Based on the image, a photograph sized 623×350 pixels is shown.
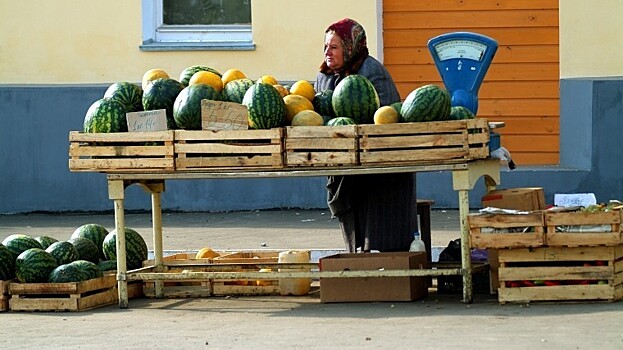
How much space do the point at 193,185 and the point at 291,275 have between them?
577cm

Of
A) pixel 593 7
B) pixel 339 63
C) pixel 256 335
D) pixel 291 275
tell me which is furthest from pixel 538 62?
pixel 256 335

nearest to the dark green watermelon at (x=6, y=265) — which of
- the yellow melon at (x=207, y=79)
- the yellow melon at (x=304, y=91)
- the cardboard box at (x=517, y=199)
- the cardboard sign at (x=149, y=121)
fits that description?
the cardboard sign at (x=149, y=121)

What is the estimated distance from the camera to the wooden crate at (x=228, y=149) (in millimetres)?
8117

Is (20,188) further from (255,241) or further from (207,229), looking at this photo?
(255,241)

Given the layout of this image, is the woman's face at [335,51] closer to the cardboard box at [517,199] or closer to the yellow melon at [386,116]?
the yellow melon at [386,116]

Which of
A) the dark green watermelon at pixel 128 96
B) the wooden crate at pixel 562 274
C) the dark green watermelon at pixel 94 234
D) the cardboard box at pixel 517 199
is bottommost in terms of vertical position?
the wooden crate at pixel 562 274

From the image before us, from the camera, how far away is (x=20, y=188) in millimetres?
14117

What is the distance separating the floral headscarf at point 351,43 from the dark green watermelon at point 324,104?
39 cm

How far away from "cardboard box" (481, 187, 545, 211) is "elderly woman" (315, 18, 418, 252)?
65 cm

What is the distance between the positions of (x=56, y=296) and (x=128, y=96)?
1.41 metres

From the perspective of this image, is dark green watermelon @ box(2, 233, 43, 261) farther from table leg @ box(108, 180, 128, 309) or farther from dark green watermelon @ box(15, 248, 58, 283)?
table leg @ box(108, 180, 128, 309)

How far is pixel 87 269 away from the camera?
28.5 feet

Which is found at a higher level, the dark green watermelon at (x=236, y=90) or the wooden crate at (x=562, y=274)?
the dark green watermelon at (x=236, y=90)

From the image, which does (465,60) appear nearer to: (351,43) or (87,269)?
(351,43)
